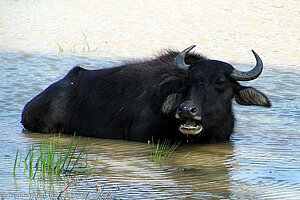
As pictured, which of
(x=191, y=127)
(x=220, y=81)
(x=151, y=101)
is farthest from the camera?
(x=151, y=101)

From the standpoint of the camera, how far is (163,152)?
589 cm

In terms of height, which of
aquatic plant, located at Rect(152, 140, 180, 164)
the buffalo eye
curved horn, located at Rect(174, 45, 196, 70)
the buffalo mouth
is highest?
curved horn, located at Rect(174, 45, 196, 70)

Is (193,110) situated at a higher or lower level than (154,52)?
lower

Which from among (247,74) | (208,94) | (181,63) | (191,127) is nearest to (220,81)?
(208,94)

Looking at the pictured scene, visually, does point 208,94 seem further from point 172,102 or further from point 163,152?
point 163,152

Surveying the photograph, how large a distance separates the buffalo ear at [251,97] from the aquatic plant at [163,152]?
0.79 m

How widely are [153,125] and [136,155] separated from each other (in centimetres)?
61

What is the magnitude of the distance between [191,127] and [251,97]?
0.89 metres

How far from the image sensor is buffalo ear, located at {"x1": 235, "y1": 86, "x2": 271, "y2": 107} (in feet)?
20.7

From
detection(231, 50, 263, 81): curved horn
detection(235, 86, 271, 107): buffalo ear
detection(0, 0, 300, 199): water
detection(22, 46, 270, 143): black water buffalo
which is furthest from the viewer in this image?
detection(235, 86, 271, 107): buffalo ear

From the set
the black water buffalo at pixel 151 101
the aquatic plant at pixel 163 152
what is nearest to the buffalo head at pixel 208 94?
the black water buffalo at pixel 151 101

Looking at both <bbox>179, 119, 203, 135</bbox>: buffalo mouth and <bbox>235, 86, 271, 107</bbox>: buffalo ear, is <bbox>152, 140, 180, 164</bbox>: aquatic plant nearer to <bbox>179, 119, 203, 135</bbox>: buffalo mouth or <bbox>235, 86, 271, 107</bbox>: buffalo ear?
<bbox>179, 119, 203, 135</bbox>: buffalo mouth

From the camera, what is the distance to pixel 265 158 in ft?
19.4

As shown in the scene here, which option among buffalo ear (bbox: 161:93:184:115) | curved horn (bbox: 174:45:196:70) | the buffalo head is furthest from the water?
curved horn (bbox: 174:45:196:70)
